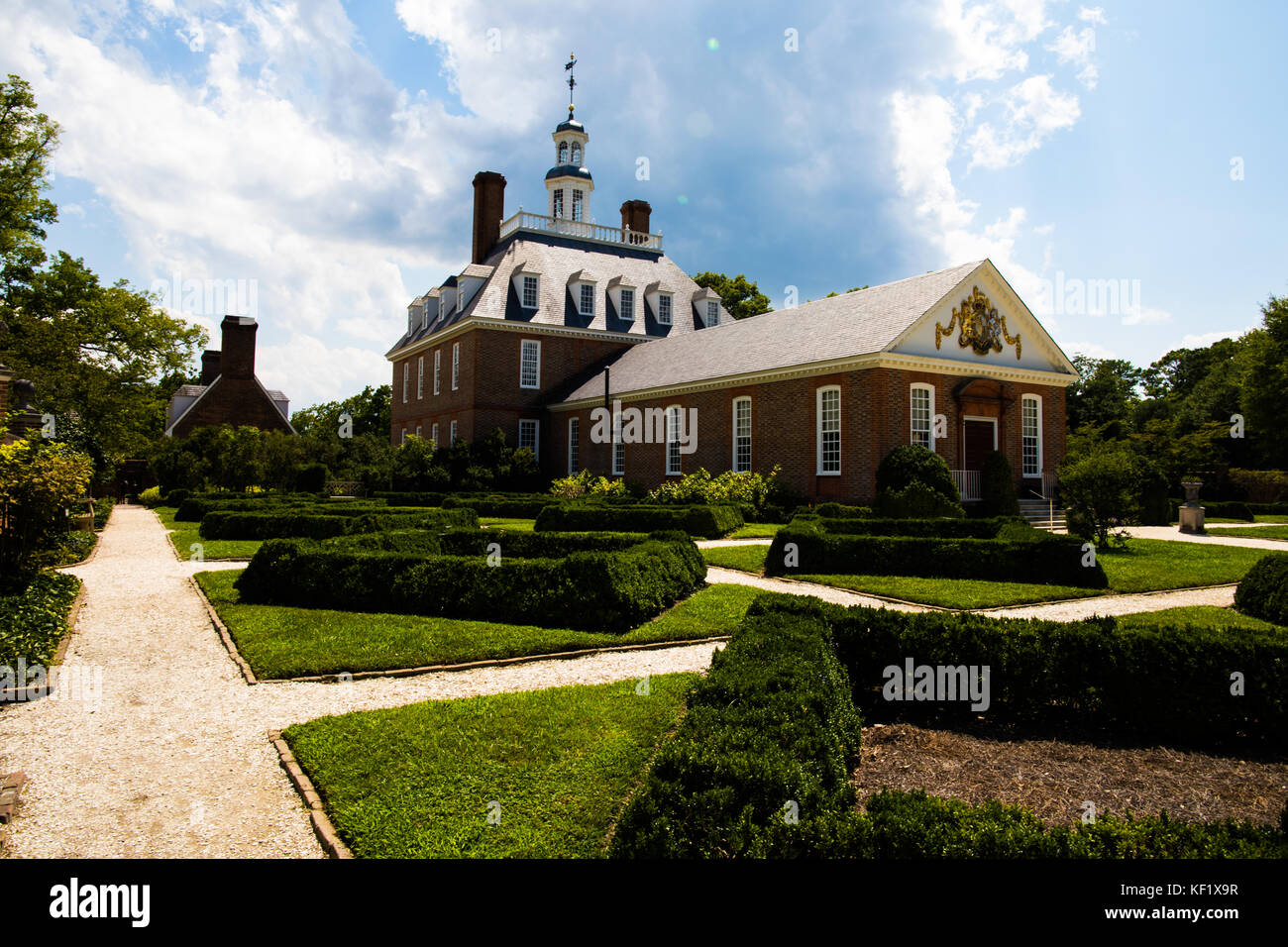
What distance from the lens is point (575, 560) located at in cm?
955

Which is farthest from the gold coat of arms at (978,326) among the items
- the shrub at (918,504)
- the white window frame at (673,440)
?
the white window frame at (673,440)

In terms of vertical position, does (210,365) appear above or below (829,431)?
above

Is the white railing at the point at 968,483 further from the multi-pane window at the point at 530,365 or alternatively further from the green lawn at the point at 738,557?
the multi-pane window at the point at 530,365

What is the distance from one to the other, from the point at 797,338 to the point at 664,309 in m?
16.0

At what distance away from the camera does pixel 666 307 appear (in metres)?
41.0

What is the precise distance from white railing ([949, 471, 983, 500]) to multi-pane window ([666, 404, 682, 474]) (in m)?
10.0

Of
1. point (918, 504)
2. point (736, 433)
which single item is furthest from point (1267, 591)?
point (736, 433)

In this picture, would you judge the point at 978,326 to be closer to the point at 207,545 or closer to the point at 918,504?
the point at 918,504

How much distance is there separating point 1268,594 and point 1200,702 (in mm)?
5779

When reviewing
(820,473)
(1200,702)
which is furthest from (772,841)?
(820,473)

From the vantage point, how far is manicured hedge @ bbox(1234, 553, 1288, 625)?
382 inches

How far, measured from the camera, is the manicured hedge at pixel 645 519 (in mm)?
19422
